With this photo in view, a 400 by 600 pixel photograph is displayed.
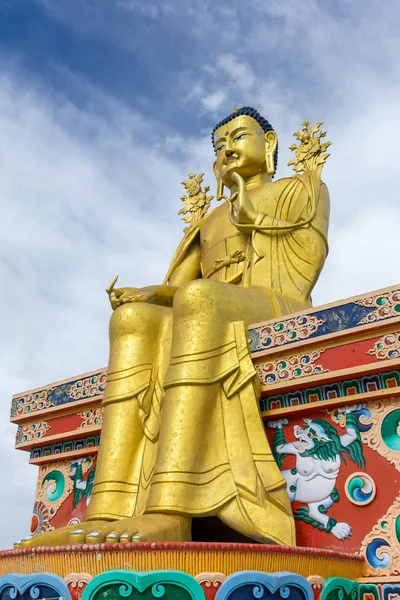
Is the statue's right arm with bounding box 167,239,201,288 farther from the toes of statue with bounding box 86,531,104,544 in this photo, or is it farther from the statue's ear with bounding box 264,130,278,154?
the toes of statue with bounding box 86,531,104,544

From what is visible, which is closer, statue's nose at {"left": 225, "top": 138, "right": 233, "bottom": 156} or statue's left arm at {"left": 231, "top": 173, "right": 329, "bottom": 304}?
statue's left arm at {"left": 231, "top": 173, "right": 329, "bottom": 304}

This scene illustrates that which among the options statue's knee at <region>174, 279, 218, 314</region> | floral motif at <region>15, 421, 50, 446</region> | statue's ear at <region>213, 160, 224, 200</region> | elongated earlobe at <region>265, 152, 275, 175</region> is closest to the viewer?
statue's knee at <region>174, 279, 218, 314</region>

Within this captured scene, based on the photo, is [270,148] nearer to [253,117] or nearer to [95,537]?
[253,117]

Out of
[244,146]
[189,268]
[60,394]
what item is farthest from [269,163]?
[60,394]

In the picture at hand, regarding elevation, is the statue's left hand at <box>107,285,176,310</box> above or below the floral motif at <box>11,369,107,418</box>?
above

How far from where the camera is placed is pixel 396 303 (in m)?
4.20

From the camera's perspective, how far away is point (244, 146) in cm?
659

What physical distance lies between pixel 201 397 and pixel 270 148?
10.7 ft

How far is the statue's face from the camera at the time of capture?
6555mm

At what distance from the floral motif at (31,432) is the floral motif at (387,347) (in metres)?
3.08

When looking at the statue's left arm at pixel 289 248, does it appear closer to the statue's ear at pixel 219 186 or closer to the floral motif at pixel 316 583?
the statue's ear at pixel 219 186

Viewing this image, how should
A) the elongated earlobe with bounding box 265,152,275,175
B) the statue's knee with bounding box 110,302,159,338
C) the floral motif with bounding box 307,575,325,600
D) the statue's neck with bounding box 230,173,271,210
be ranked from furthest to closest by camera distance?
1. the elongated earlobe with bounding box 265,152,275,175
2. the statue's neck with bounding box 230,173,271,210
3. the statue's knee with bounding box 110,302,159,338
4. the floral motif with bounding box 307,575,325,600

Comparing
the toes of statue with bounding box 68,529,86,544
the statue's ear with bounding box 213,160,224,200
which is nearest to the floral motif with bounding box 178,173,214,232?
the statue's ear with bounding box 213,160,224,200

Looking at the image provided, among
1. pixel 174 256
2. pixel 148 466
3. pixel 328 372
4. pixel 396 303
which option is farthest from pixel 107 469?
pixel 174 256
